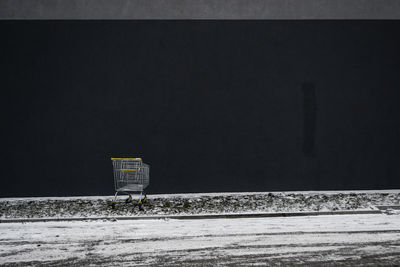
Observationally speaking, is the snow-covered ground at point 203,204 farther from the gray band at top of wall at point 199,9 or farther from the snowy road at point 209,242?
the gray band at top of wall at point 199,9

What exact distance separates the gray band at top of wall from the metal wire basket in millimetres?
3553

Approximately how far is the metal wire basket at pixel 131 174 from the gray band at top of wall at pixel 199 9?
3553mm

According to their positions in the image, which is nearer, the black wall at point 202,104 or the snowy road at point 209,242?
the snowy road at point 209,242

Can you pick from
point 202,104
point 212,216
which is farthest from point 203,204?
point 202,104

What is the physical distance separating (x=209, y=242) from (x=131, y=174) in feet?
9.62

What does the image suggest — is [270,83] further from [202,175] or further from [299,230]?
[299,230]

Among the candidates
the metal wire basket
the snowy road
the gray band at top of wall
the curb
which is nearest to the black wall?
the gray band at top of wall

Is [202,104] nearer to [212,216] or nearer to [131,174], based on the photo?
[131,174]

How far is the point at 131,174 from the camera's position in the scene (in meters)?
7.15

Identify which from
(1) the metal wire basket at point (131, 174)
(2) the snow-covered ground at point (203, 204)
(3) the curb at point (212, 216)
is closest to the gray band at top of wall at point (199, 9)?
(1) the metal wire basket at point (131, 174)

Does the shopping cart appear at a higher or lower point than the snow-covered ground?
higher

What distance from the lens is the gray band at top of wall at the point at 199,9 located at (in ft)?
25.2

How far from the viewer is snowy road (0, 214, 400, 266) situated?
13.6ft

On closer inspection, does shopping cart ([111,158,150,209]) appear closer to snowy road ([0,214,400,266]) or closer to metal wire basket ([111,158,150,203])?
metal wire basket ([111,158,150,203])
